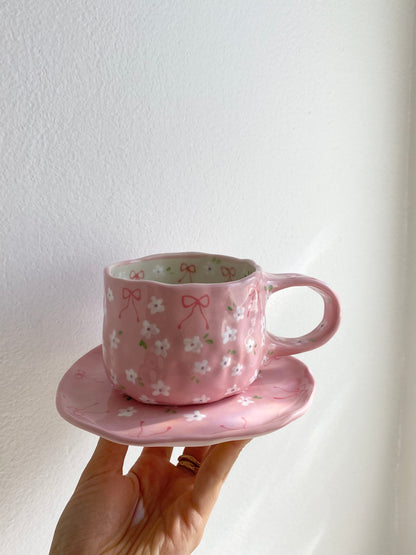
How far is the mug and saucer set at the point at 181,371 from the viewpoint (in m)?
0.35

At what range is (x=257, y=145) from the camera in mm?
597

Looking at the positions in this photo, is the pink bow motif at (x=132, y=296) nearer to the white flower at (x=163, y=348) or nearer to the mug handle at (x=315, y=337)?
the white flower at (x=163, y=348)

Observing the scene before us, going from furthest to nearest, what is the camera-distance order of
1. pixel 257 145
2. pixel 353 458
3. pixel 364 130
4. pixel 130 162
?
pixel 353 458
pixel 364 130
pixel 257 145
pixel 130 162

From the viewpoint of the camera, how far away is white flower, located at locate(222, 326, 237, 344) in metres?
0.38

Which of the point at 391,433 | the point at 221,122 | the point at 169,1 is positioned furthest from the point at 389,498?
the point at 169,1

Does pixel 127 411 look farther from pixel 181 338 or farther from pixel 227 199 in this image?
pixel 227 199

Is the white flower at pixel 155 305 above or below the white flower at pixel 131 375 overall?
above

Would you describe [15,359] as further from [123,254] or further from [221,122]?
[221,122]

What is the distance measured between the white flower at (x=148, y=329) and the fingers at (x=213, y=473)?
13 cm

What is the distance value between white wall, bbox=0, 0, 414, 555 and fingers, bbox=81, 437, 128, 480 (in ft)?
0.15

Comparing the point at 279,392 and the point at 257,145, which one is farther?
the point at 257,145

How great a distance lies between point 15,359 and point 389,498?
76 cm

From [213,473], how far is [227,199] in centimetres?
30

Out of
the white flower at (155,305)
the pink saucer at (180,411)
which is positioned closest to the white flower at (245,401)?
the pink saucer at (180,411)
